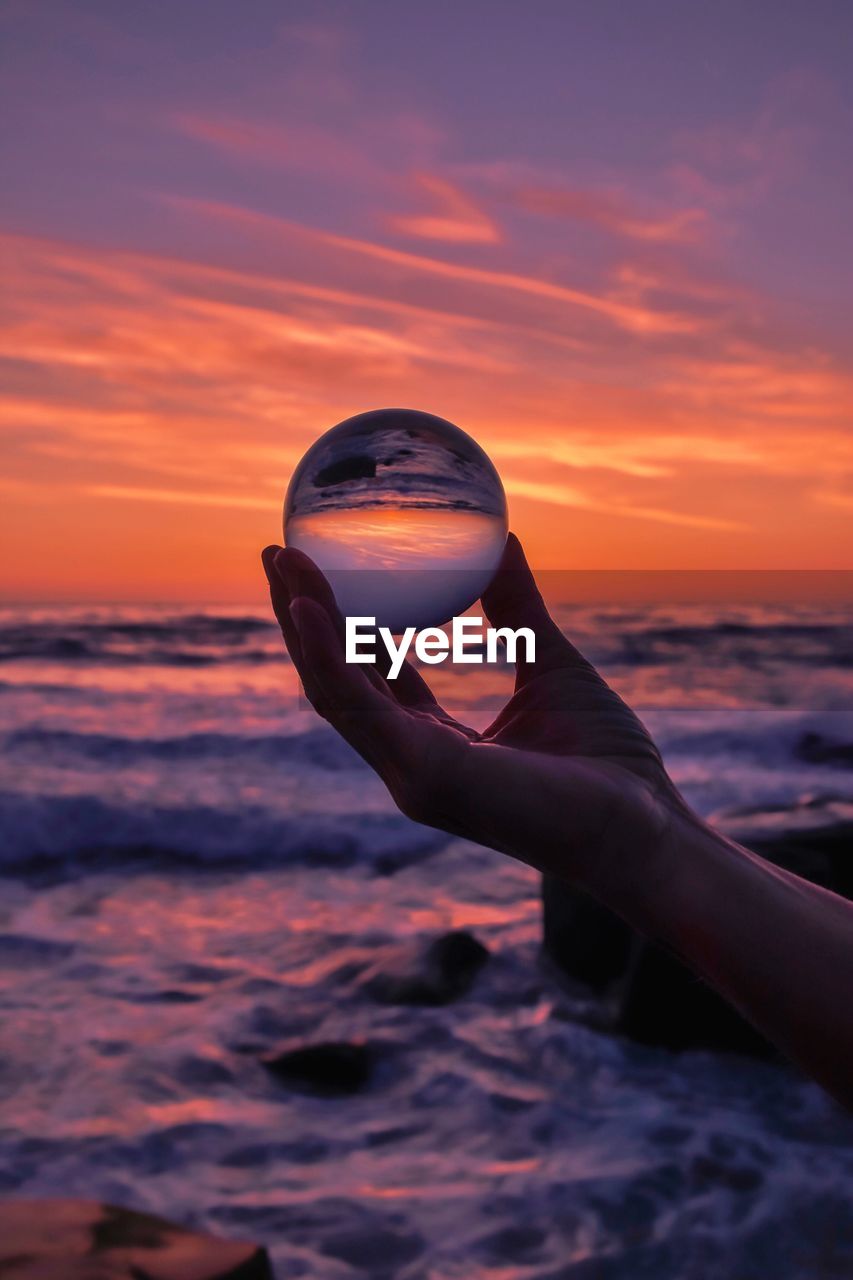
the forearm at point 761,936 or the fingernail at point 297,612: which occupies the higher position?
the fingernail at point 297,612

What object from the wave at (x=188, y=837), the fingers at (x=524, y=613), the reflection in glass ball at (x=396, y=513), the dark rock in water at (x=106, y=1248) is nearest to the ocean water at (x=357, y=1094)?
the wave at (x=188, y=837)

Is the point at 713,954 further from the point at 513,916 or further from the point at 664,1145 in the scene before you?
the point at 513,916

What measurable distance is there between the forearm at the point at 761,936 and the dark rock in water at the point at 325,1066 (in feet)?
13.1

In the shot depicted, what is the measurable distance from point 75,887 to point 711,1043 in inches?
236

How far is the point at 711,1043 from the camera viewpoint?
19.2 ft

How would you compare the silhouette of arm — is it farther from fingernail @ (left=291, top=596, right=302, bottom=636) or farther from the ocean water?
the ocean water

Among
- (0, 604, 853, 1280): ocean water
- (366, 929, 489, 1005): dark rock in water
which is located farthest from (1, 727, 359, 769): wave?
(366, 929, 489, 1005): dark rock in water

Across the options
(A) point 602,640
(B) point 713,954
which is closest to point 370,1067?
(B) point 713,954

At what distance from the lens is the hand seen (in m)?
2.00

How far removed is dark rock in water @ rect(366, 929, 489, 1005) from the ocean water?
0.11 meters

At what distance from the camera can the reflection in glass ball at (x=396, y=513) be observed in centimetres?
265

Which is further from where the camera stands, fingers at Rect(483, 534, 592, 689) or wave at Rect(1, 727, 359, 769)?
wave at Rect(1, 727, 359, 769)

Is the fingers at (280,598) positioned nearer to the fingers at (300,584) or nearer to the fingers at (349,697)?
the fingers at (300,584)

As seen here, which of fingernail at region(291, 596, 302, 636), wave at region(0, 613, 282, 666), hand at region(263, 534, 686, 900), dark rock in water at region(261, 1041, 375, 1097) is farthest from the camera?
wave at region(0, 613, 282, 666)
